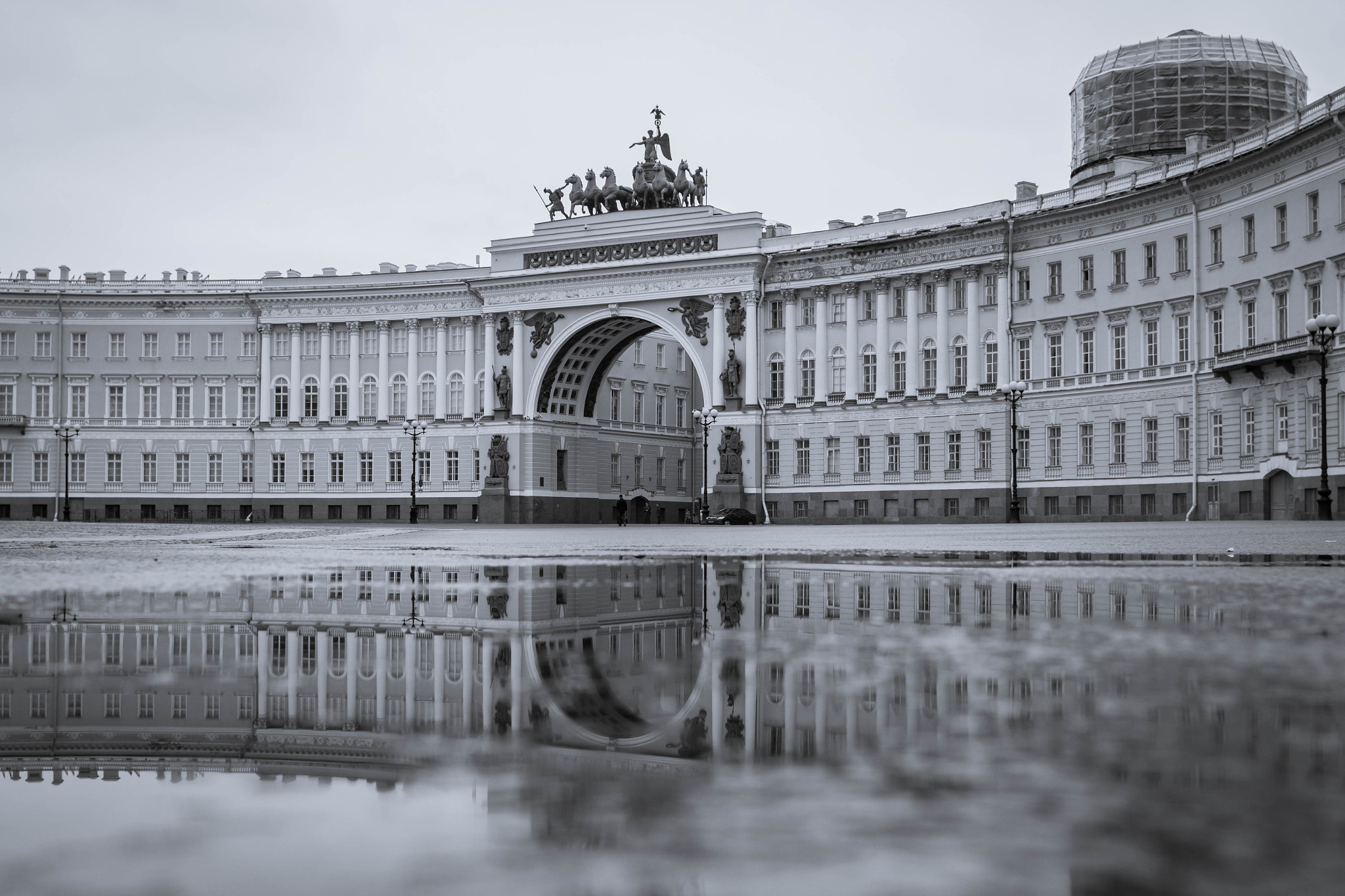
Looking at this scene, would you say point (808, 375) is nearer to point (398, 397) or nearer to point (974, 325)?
point (974, 325)

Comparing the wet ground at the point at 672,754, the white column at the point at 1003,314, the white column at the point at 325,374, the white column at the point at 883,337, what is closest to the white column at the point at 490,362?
the white column at the point at 325,374

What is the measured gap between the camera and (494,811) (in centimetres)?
185

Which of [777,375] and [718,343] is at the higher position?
[718,343]

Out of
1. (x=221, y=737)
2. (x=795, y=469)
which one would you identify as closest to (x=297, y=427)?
(x=795, y=469)

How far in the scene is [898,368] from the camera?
209ft

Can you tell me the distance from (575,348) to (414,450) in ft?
32.0

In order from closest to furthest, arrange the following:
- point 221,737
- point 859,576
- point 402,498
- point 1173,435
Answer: point 221,737 < point 859,576 < point 1173,435 < point 402,498

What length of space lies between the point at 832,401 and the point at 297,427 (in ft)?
98.1

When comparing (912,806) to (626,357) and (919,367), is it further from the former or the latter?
(626,357)

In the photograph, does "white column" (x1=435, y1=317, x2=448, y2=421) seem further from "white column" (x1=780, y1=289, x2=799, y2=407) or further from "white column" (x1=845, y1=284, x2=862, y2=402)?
"white column" (x1=845, y1=284, x2=862, y2=402)

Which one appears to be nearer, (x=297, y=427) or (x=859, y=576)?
(x=859, y=576)

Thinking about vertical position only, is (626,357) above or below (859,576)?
above

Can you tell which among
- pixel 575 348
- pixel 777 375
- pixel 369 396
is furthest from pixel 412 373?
pixel 777 375

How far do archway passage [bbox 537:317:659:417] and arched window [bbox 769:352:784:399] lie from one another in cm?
686
